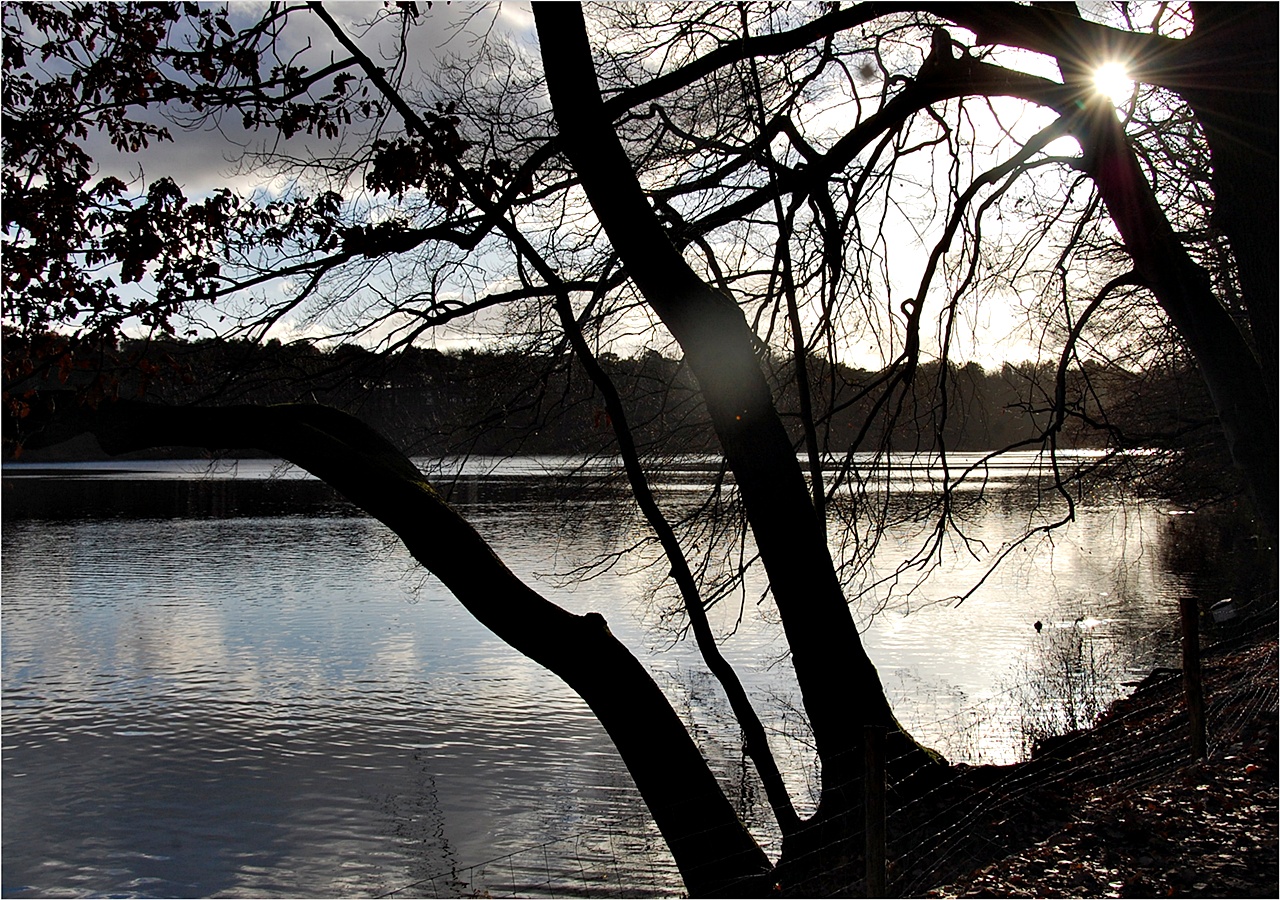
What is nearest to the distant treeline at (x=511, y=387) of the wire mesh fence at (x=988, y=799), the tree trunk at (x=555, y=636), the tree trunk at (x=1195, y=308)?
the tree trunk at (x=555, y=636)

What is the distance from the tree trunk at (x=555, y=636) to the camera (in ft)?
21.9

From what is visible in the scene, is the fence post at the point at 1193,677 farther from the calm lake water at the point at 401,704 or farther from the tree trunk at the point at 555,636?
the tree trunk at the point at 555,636

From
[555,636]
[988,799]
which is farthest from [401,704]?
[988,799]

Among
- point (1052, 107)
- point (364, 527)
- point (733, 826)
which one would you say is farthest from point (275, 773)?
point (364, 527)

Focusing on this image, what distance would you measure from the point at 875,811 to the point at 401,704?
14402 millimetres

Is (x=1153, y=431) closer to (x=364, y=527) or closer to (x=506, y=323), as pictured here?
(x=506, y=323)

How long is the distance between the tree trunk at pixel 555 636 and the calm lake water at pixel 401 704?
1214mm

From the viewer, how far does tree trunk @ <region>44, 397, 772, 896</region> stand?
6668 millimetres

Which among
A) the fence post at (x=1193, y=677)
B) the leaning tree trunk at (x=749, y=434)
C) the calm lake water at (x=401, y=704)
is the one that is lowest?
the calm lake water at (x=401, y=704)

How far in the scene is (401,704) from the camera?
1794 cm

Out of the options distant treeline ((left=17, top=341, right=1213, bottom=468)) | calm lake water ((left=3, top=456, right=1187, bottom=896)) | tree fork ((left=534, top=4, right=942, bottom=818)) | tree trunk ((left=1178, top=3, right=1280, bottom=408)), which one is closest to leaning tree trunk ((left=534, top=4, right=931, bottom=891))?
tree fork ((left=534, top=4, right=942, bottom=818))

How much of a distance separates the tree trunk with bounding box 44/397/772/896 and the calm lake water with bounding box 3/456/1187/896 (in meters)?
1.21

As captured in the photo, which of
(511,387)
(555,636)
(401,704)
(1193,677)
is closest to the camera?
(555,636)

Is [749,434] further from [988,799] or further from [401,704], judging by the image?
[401,704]
